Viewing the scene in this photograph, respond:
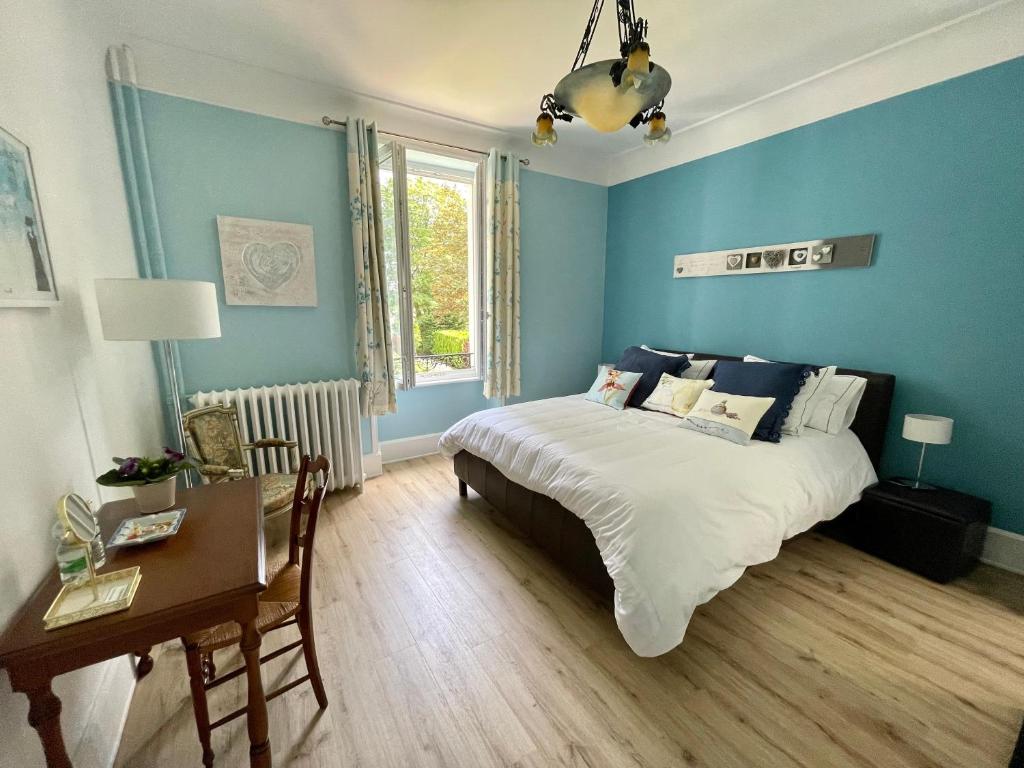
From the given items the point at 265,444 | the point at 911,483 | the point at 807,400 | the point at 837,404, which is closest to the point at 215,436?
the point at 265,444

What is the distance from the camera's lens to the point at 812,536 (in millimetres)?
2490

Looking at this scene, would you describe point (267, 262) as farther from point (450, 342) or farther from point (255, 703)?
point (255, 703)

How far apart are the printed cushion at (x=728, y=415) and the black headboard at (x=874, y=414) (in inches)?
26.6

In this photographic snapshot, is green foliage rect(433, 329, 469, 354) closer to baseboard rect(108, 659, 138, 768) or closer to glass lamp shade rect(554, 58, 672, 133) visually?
glass lamp shade rect(554, 58, 672, 133)

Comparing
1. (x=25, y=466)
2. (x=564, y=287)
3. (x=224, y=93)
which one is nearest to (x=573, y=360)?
(x=564, y=287)

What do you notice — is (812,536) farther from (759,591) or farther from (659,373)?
(659,373)

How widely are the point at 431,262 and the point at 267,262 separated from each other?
4.20 ft

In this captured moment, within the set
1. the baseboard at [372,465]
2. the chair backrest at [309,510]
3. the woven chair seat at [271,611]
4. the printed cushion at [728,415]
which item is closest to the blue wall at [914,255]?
the printed cushion at [728,415]

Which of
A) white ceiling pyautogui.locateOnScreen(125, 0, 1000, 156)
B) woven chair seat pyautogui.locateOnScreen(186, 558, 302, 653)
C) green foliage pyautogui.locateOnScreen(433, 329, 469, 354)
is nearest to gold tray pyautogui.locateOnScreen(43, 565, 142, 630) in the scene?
woven chair seat pyautogui.locateOnScreen(186, 558, 302, 653)

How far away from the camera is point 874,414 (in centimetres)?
244

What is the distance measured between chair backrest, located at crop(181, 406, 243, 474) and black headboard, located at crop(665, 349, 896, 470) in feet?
12.0

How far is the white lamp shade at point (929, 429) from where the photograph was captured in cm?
207

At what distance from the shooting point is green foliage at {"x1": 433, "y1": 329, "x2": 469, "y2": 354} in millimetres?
3697

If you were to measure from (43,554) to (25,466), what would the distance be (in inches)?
9.6
